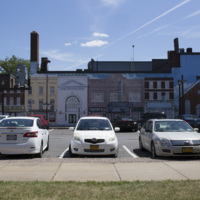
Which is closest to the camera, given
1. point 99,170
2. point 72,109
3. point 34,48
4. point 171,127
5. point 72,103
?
point 99,170

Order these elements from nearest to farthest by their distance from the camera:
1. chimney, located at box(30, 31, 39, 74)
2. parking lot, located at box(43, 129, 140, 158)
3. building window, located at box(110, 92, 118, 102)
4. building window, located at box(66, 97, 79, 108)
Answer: parking lot, located at box(43, 129, 140, 158) → building window, located at box(66, 97, 79, 108) → building window, located at box(110, 92, 118, 102) → chimney, located at box(30, 31, 39, 74)

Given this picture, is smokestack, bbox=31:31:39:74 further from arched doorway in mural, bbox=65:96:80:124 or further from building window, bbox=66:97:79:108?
arched doorway in mural, bbox=65:96:80:124

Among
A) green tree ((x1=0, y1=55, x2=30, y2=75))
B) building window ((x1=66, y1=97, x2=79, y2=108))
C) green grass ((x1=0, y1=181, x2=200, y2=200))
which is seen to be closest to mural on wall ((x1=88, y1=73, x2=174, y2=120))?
building window ((x1=66, y1=97, x2=79, y2=108))

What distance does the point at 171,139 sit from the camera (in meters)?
9.92

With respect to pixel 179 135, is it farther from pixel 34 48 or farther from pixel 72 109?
pixel 34 48

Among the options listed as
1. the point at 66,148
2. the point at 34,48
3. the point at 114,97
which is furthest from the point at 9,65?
the point at 66,148

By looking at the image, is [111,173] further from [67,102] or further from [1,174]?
[67,102]

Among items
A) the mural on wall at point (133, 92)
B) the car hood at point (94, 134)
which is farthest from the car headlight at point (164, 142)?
the mural on wall at point (133, 92)

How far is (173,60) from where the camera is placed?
170ft

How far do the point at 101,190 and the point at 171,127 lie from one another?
6.41 meters

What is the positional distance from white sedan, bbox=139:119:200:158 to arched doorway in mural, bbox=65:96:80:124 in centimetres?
3774

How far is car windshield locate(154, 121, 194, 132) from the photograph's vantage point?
36.6ft

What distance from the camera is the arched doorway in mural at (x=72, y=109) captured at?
161ft

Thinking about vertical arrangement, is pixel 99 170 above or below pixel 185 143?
below
